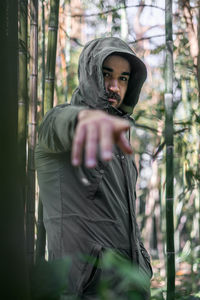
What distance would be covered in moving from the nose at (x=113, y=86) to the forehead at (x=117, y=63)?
0.19 ft

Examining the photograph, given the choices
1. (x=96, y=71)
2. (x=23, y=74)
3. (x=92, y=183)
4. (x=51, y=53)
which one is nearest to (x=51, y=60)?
(x=51, y=53)

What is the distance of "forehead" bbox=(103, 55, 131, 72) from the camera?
5.95 feet

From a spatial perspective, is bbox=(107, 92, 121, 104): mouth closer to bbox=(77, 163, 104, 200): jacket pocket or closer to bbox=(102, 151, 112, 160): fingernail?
bbox=(77, 163, 104, 200): jacket pocket

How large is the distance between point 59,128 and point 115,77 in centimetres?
80

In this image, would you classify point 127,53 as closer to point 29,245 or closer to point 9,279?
point 29,245

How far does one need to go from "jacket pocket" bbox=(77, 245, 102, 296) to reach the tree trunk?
71 centimetres

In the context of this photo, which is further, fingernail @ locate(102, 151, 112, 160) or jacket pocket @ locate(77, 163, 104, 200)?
jacket pocket @ locate(77, 163, 104, 200)

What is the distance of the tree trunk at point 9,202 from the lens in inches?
28.0

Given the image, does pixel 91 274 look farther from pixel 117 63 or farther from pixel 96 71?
pixel 117 63

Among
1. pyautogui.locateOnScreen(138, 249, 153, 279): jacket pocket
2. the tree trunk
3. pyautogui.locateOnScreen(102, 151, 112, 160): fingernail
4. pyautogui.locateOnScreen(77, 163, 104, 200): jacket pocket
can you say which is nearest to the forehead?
pyautogui.locateOnScreen(77, 163, 104, 200): jacket pocket

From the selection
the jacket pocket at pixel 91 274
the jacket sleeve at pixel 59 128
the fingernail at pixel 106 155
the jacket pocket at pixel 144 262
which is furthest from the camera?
the jacket pocket at pixel 144 262

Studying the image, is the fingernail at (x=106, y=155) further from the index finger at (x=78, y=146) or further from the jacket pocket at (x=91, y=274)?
the jacket pocket at (x=91, y=274)

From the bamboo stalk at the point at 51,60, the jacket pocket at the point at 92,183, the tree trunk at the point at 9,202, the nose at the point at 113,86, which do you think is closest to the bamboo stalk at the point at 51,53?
the bamboo stalk at the point at 51,60

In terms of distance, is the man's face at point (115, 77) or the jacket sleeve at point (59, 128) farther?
the man's face at point (115, 77)
